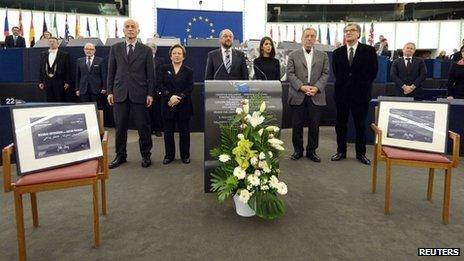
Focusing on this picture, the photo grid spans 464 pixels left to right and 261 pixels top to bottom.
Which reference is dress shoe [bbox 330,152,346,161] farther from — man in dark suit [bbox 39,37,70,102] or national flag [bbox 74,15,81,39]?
national flag [bbox 74,15,81,39]

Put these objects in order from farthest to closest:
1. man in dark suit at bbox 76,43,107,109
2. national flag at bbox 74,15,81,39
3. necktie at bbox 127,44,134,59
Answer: national flag at bbox 74,15,81,39 → man in dark suit at bbox 76,43,107,109 → necktie at bbox 127,44,134,59

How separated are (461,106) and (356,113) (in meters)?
1.46

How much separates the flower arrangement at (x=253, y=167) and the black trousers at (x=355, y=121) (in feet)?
6.32

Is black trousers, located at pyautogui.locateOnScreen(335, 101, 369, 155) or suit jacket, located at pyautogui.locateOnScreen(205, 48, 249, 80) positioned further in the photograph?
black trousers, located at pyautogui.locateOnScreen(335, 101, 369, 155)

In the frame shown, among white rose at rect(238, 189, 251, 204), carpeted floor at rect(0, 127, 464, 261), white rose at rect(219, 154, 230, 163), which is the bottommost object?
carpeted floor at rect(0, 127, 464, 261)

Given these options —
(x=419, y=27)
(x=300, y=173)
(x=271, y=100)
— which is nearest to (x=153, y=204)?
(x=271, y=100)

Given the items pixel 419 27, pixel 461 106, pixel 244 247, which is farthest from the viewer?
pixel 419 27

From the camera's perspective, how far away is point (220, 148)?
2857 millimetres

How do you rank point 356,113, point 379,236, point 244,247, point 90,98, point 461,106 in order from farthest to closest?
1. point 90,98
2. point 461,106
3. point 356,113
4. point 379,236
5. point 244,247

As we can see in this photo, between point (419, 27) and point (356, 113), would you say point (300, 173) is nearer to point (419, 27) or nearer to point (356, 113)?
point (356, 113)

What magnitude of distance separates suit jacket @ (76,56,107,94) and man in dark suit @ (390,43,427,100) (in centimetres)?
459

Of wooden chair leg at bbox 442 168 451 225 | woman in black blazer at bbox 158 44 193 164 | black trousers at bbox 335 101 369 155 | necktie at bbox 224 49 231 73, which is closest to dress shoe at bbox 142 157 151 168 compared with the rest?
woman in black blazer at bbox 158 44 193 164

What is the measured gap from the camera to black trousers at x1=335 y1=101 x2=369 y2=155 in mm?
4254

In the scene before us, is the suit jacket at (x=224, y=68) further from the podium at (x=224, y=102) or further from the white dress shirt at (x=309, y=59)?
the podium at (x=224, y=102)
